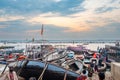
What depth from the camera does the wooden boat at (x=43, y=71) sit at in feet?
47.5

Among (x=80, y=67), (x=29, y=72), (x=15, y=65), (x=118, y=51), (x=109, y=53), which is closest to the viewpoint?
(x=29, y=72)

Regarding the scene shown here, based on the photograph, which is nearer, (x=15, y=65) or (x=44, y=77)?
(x=44, y=77)

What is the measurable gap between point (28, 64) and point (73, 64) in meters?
6.02

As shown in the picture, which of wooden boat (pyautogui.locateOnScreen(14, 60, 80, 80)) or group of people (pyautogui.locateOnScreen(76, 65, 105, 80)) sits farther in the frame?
wooden boat (pyautogui.locateOnScreen(14, 60, 80, 80))

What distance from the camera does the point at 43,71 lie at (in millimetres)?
14516

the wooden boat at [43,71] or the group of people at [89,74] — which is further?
the wooden boat at [43,71]

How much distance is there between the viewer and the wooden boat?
1448 centimetres

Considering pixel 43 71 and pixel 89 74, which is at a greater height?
pixel 43 71

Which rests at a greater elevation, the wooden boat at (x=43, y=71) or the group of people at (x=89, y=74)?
the wooden boat at (x=43, y=71)

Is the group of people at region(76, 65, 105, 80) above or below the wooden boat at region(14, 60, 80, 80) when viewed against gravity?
below

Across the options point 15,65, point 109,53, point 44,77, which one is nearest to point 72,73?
point 44,77

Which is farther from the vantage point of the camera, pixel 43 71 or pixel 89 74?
pixel 89 74

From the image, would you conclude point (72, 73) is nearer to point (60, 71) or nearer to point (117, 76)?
point (60, 71)

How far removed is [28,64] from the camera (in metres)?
15.8
